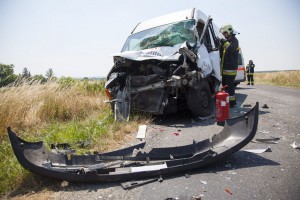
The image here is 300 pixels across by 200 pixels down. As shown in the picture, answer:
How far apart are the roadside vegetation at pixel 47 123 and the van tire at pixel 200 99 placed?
1.07m

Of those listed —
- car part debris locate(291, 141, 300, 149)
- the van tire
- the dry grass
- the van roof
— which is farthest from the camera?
the van roof

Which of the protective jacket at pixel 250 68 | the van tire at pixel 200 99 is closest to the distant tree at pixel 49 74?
the van tire at pixel 200 99

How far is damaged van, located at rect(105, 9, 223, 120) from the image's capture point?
219 inches

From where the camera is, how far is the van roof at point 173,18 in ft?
21.8

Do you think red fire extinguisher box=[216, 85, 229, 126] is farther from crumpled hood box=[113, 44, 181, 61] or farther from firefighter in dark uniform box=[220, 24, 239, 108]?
firefighter in dark uniform box=[220, 24, 239, 108]

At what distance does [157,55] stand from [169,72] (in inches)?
18.2

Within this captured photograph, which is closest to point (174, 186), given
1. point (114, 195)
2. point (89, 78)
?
point (114, 195)

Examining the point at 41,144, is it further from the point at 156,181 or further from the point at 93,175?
the point at 156,181

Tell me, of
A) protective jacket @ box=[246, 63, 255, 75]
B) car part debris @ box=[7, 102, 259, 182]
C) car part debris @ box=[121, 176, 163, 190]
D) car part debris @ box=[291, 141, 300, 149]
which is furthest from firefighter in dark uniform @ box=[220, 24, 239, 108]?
protective jacket @ box=[246, 63, 255, 75]

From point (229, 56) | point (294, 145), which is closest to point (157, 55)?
point (229, 56)

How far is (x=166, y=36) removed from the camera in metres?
6.43

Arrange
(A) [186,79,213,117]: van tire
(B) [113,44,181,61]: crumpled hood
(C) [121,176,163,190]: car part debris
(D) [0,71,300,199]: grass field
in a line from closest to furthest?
(C) [121,176,163,190]: car part debris → (D) [0,71,300,199]: grass field → (B) [113,44,181,61]: crumpled hood → (A) [186,79,213,117]: van tire

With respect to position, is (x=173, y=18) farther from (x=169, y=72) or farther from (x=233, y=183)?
(x=233, y=183)

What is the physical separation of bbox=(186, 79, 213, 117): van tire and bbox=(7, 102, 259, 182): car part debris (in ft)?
7.01
